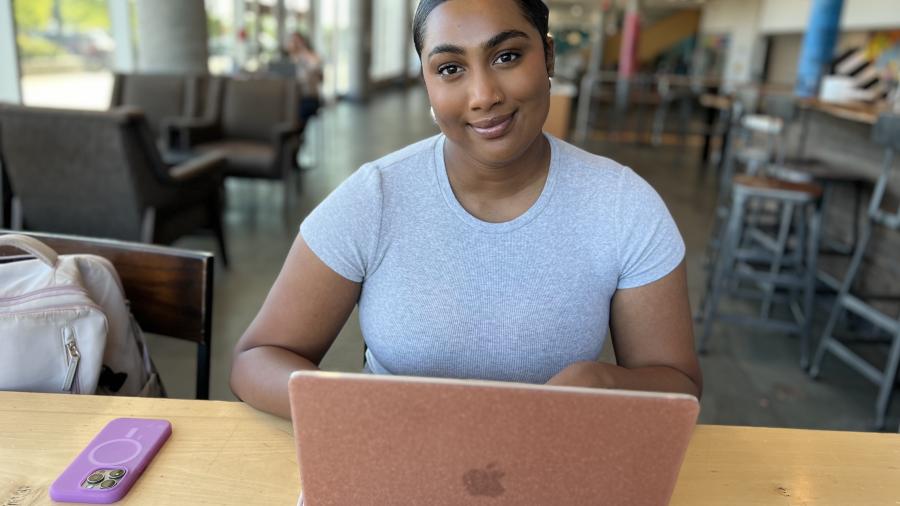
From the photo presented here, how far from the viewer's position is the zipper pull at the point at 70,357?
945 mm

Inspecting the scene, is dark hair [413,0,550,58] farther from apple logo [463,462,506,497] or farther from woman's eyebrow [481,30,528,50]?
apple logo [463,462,506,497]

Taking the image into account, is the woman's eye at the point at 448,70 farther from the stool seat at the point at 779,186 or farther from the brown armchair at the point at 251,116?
the brown armchair at the point at 251,116

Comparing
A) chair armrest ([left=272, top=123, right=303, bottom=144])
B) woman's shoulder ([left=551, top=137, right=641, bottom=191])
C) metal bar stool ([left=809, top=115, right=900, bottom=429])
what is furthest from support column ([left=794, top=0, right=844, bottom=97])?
woman's shoulder ([left=551, top=137, right=641, bottom=191])

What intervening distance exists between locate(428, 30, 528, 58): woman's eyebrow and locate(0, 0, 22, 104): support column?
408 cm

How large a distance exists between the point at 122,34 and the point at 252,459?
5.91m

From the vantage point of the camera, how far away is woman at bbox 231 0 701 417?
0.94 m

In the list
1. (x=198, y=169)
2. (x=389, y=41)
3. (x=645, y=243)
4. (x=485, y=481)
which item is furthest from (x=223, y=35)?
(x=389, y=41)

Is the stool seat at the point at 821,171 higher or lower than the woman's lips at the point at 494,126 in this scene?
lower

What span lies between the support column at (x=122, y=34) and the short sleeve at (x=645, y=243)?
5.81 meters

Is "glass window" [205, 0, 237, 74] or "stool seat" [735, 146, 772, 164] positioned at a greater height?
"glass window" [205, 0, 237, 74]

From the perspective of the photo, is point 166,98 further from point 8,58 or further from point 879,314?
point 879,314

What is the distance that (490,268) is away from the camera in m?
0.96

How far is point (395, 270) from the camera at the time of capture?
975 mm

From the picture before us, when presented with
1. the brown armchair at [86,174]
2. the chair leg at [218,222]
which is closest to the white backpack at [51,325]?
the brown armchair at [86,174]
